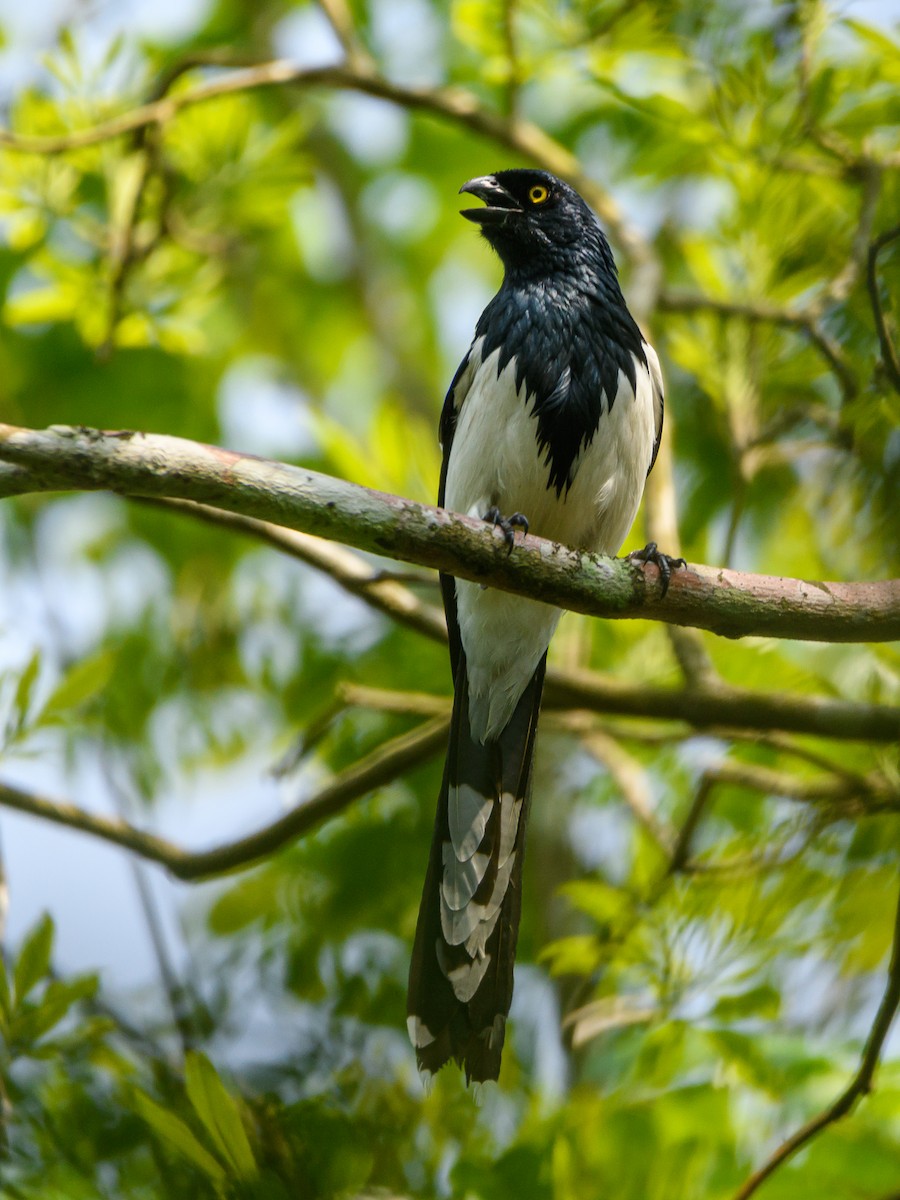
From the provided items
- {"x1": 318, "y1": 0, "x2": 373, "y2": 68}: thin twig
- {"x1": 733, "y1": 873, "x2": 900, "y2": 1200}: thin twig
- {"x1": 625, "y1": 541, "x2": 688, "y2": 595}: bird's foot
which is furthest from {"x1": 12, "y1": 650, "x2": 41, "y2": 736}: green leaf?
{"x1": 318, "y1": 0, "x2": 373, "y2": 68}: thin twig

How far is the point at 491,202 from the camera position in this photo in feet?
15.1

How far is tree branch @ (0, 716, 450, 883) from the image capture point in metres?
3.60

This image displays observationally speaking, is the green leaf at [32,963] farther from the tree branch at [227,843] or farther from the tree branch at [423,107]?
the tree branch at [423,107]

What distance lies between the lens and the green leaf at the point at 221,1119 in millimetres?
2111

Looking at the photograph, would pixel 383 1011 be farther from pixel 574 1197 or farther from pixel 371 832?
pixel 371 832

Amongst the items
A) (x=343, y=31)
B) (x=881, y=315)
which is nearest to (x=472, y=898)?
(x=881, y=315)

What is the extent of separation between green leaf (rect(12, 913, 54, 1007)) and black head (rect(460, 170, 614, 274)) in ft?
8.91

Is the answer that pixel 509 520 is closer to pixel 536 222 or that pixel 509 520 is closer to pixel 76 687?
pixel 76 687

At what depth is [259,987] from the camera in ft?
9.03

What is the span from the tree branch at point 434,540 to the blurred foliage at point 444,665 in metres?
0.22

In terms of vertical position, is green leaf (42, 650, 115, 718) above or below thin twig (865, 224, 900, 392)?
below

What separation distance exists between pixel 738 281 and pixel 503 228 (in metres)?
0.83

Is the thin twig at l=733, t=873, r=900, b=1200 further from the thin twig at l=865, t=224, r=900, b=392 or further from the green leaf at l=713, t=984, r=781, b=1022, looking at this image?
the thin twig at l=865, t=224, r=900, b=392

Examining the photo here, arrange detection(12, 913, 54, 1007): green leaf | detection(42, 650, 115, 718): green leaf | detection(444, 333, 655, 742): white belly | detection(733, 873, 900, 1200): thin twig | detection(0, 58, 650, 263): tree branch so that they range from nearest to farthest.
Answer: detection(733, 873, 900, 1200): thin twig
detection(12, 913, 54, 1007): green leaf
detection(42, 650, 115, 718): green leaf
detection(444, 333, 655, 742): white belly
detection(0, 58, 650, 263): tree branch
